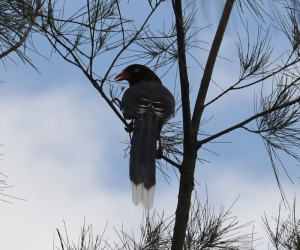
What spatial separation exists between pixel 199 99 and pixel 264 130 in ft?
1.83

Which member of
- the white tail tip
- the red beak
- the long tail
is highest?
the red beak

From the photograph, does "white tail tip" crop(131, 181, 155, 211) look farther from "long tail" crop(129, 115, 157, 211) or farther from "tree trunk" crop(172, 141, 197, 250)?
"tree trunk" crop(172, 141, 197, 250)

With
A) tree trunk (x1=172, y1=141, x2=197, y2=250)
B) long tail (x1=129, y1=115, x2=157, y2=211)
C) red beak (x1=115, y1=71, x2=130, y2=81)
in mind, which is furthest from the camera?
red beak (x1=115, y1=71, x2=130, y2=81)

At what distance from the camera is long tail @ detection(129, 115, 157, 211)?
3203mm

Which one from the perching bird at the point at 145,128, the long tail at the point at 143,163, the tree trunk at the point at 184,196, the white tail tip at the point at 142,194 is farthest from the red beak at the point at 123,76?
the white tail tip at the point at 142,194

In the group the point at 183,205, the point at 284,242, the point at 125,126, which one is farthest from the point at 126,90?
the point at 284,242

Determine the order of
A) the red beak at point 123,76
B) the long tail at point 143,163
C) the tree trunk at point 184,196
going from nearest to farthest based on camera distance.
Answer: the tree trunk at point 184,196
the long tail at point 143,163
the red beak at point 123,76

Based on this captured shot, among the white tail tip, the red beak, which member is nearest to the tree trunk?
the white tail tip

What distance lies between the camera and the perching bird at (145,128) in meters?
3.24

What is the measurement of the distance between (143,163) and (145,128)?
40 centimetres

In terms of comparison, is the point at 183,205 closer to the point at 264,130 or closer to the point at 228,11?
the point at 264,130

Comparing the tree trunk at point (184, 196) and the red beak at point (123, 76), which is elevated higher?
the red beak at point (123, 76)

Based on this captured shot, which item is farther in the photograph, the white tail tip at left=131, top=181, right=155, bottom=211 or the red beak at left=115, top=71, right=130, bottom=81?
the red beak at left=115, top=71, right=130, bottom=81

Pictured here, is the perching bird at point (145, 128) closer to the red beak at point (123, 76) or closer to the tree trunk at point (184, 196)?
the tree trunk at point (184, 196)
